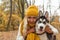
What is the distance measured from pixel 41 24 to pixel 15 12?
1.30 ft

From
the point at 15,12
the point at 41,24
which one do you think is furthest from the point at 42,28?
the point at 15,12

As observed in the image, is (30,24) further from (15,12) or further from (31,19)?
(15,12)

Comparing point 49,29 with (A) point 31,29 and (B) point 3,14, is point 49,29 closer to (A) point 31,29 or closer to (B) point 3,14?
(A) point 31,29

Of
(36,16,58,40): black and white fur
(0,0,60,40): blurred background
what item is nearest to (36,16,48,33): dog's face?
(36,16,58,40): black and white fur

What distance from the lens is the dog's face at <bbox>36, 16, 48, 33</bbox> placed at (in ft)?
3.68

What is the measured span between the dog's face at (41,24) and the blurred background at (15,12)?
297mm

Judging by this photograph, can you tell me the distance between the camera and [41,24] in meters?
1.12

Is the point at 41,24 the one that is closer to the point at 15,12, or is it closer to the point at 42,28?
the point at 42,28

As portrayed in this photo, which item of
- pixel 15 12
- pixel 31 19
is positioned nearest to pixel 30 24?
pixel 31 19

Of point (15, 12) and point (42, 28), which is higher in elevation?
point (15, 12)

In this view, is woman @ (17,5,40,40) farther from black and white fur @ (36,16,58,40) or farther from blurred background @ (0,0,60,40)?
blurred background @ (0,0,60,40)

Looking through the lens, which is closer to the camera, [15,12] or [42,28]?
[42,28]

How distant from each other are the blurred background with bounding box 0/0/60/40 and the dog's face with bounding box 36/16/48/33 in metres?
0.30

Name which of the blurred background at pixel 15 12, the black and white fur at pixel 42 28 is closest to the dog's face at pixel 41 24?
the black and white fur at pixel 42 28
